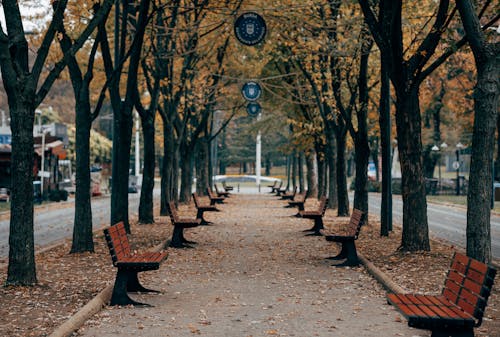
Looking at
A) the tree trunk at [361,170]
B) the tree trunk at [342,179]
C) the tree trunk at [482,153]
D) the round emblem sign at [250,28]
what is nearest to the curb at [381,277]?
the tree trunk at [482,153]

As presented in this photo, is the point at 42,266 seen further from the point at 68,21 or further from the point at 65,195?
the point at 65,195

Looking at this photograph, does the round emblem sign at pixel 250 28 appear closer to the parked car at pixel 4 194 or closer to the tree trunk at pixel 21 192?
the tree trunk at pixel 21 192

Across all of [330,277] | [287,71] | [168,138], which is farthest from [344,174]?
[330,277]

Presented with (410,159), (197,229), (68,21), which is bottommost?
(197,229)

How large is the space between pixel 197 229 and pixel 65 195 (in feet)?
85.3

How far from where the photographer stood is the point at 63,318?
966 cm

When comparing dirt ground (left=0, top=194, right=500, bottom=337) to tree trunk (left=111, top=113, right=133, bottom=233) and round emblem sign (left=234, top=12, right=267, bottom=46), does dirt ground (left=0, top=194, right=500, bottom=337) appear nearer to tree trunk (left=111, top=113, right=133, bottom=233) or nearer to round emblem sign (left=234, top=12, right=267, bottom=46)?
tree trunk (left=111, top=113, right=133, bottom=233)

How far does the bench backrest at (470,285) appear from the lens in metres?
7.19

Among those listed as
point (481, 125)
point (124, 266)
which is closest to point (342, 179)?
point (481, 125)

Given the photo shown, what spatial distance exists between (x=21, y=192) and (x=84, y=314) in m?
2.98

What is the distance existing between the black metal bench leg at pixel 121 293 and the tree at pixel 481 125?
4.64 meters

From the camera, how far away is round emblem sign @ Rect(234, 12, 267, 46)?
67.9ft

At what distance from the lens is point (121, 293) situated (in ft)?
36.1

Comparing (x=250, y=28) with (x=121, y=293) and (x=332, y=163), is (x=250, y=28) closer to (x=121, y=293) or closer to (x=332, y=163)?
(x=121, y=293)
